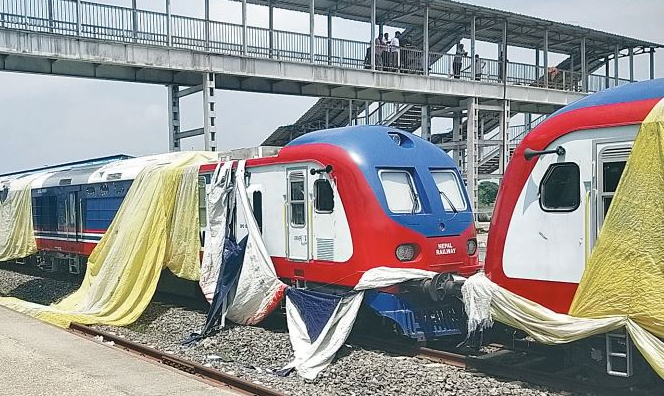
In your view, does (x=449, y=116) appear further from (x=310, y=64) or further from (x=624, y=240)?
(x=624, y=240)

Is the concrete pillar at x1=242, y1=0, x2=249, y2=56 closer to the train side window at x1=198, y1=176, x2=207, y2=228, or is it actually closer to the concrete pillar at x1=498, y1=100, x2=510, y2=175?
the train side window at x1=198, y1=176, x2=207, y2=228

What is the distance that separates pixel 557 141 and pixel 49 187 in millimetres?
16456

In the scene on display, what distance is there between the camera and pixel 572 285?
732 cm

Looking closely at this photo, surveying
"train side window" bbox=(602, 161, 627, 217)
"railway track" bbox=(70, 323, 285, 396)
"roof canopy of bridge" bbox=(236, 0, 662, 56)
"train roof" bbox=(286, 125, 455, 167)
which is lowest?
"railway track" bbox=(70, 323, 285, 396)

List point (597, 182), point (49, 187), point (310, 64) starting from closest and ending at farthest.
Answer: point (597, 182) → point (49, 187) → point (310, 64)

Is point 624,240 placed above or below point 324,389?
above

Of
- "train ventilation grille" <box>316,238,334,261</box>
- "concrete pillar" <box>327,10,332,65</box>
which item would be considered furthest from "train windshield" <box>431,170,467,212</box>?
"concrete pillar" <box>327,10,332,65</box>

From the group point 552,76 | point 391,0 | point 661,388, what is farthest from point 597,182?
point 552,76

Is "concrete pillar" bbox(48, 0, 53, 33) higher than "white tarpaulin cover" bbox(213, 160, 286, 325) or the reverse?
higher

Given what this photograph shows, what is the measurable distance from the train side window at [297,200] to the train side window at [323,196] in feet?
1.16

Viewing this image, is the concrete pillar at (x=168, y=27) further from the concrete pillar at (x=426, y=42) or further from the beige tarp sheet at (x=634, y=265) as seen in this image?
the beige tarp sheet at (x=634, y=265)

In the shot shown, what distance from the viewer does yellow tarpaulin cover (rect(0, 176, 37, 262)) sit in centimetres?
2112

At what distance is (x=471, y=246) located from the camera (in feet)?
35.8

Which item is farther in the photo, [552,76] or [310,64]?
[552,76]
